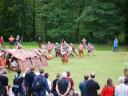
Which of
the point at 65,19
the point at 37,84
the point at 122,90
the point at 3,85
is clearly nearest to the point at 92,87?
the point at 122,90

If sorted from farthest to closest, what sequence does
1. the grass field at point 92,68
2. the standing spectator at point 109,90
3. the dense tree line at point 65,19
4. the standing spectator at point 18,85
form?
the dense tree line at point 65,19
the grass field at point 92,68
the standing spectator at point 18,85
the standing spectator at point 109,90

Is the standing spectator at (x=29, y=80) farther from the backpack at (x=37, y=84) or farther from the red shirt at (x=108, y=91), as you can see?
the red shirt at (x=108, y=91)

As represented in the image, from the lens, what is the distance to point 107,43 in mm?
62062

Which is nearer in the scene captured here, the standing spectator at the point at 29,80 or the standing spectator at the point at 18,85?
the standing spectator at the point at 29,80

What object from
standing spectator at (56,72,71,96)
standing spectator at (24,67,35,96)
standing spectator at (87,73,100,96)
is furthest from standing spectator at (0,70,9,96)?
standing spectator at (87,73,100,96)

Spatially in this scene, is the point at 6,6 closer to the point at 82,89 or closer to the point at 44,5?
the point at 44,5

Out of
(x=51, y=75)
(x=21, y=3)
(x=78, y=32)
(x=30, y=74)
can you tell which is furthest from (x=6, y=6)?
(x=30, y=74)

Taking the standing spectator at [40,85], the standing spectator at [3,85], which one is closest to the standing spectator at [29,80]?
the standing spectator at [40,85]

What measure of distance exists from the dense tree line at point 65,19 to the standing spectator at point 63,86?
4427cm

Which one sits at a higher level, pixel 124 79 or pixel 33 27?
pixel 124 79

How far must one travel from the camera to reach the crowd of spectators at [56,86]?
14992 mm

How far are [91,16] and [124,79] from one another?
1824 inches

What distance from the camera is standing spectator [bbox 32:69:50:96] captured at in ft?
54.6

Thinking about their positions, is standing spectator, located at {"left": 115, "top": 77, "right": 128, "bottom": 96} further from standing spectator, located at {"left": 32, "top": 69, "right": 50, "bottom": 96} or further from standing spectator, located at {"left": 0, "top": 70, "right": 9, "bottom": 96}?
standing spectator, located at {"left": 0, "top": 70, "right": 9, "bottom": 96}
